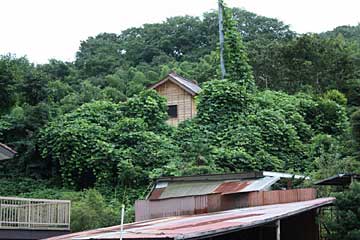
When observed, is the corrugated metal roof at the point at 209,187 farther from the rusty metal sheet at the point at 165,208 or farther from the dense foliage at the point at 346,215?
the dense foliage at the point at 346,215

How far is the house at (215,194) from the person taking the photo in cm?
1714

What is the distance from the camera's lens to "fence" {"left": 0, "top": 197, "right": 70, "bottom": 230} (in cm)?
1828

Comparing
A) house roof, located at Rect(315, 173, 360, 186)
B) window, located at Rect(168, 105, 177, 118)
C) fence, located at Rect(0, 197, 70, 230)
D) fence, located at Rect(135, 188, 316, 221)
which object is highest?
window, located at Rect(168, 105, 177, 118)

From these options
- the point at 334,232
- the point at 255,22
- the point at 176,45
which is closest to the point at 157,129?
the point at 334,232

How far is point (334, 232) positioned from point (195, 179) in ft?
19.7

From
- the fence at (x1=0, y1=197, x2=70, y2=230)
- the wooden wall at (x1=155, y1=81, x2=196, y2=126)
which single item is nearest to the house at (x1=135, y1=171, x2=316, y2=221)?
the fence at (x1=0, y1=197, x2=70, y2=230)

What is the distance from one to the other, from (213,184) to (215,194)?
1.34 metres

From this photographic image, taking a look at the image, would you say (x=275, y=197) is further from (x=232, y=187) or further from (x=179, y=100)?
(x=179, y=100)

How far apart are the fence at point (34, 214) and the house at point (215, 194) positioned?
2.29m

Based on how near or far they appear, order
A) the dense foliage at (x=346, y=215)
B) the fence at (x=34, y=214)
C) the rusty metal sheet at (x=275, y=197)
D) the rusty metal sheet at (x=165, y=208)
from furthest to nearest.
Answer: the fence at (x=34, y=214) < the rusty metal sheet at (x=165, y=208) < the rusty metal sheet at (x=275, y=197) < the dense foliage at (x=346, y=215)

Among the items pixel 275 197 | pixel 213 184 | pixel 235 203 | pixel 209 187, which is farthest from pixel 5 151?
pixel 275 197

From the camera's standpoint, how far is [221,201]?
17578 mm

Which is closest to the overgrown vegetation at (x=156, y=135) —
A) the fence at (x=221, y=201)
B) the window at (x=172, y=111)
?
the window at (x=172, y=111)

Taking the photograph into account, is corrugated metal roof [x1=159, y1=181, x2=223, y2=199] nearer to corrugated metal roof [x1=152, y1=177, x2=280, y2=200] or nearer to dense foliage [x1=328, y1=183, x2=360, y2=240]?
corrugated metal roof [x1=152, y1=177, x2=280, y2=200]
